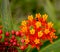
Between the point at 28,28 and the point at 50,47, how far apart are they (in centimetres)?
15

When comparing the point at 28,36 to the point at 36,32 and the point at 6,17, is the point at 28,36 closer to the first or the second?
the point at 36,32

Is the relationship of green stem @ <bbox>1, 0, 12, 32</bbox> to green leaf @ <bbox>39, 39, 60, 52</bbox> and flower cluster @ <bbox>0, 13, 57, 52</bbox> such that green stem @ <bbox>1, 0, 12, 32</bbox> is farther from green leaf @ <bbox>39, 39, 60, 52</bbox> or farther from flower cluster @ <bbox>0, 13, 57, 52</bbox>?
green leaf @ <bbox>39, 39, 60, 52</bbox>

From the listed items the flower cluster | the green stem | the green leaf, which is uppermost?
the green stem

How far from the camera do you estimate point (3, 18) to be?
1461mm

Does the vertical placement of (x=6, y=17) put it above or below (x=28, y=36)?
above

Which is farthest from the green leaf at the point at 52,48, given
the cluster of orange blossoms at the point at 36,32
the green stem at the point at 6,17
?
the green stem at the point at 6,17

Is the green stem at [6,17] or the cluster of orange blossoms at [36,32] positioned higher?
the green stem at [6,17]

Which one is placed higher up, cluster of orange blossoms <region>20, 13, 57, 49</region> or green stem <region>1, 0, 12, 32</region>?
green stem <region>1, 0, 12, 32</region>

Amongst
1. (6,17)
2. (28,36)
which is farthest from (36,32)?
(6,17)

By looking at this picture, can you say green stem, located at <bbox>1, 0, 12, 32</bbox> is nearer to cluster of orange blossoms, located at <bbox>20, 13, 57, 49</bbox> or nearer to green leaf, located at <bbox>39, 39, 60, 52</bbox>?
cluster of orange blossoms, located at <bbox>20, 13, 57, 49</bbox>

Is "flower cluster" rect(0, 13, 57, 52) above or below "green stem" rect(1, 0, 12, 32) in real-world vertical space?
below

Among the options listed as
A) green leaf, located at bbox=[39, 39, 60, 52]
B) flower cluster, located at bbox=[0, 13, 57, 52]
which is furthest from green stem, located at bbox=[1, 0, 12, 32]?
green leaf, located at bbox=[39, 39, 60, 52]

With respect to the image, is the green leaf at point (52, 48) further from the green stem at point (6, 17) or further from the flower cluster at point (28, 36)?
the green stem at point (6, 17)

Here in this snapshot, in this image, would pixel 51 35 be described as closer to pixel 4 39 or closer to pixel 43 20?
pixel 43 20
